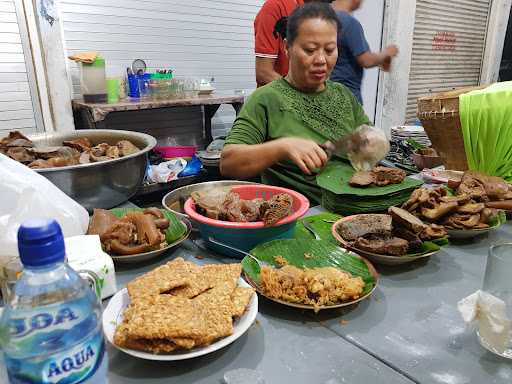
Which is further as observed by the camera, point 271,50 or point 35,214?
point 271,50

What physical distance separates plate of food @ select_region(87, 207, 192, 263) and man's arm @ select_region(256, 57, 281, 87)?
212cm

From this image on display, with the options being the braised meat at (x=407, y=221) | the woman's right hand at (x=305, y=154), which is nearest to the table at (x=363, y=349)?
the braised meat at (x=407, y=221)

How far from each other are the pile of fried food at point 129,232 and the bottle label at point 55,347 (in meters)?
0.54

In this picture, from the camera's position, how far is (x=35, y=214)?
104cm

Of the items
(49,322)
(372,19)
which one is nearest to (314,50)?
(49,322)

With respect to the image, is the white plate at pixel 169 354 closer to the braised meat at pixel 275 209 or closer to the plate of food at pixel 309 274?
the plate of food at pixel 309 274

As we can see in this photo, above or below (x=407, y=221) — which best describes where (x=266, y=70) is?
above

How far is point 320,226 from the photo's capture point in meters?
1.45

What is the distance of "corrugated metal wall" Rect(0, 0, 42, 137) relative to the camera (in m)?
3.25

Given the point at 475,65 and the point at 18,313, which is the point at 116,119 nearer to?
the point at 18,313

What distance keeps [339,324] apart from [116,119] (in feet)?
11.8

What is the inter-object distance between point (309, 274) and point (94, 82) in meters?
3.12

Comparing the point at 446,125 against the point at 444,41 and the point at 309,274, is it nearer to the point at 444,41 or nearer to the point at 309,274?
the point at 309,274

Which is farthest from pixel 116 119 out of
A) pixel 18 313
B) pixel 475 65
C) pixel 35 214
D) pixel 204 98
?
pixel 475 65
